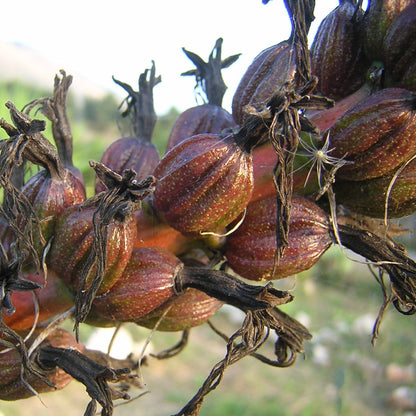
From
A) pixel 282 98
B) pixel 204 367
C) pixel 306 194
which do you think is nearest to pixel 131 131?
pixel 306 194

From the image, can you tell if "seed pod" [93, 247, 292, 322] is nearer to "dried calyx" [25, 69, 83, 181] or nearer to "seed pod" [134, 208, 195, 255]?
"seed pod" [134, 208, 195, 255]

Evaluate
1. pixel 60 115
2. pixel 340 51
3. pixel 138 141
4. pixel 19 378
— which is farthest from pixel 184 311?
pixel 340 51

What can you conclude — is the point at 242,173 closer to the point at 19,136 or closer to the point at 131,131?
the point at 19,136

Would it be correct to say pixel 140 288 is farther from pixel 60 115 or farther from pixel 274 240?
pixel 60 115

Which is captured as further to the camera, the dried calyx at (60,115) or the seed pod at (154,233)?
the dried calyx at (60,115)

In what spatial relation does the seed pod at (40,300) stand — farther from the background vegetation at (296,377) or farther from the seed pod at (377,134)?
the background vegetation at (296,377)

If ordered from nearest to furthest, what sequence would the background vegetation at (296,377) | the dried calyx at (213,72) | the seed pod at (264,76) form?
1. the seed pod at (264,76)
2. the dried calyx at (213,72)
3. the background vegetation at (296,377)

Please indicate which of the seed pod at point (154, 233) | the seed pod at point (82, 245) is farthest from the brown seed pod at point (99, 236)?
the seed pod at point (154, 233)
